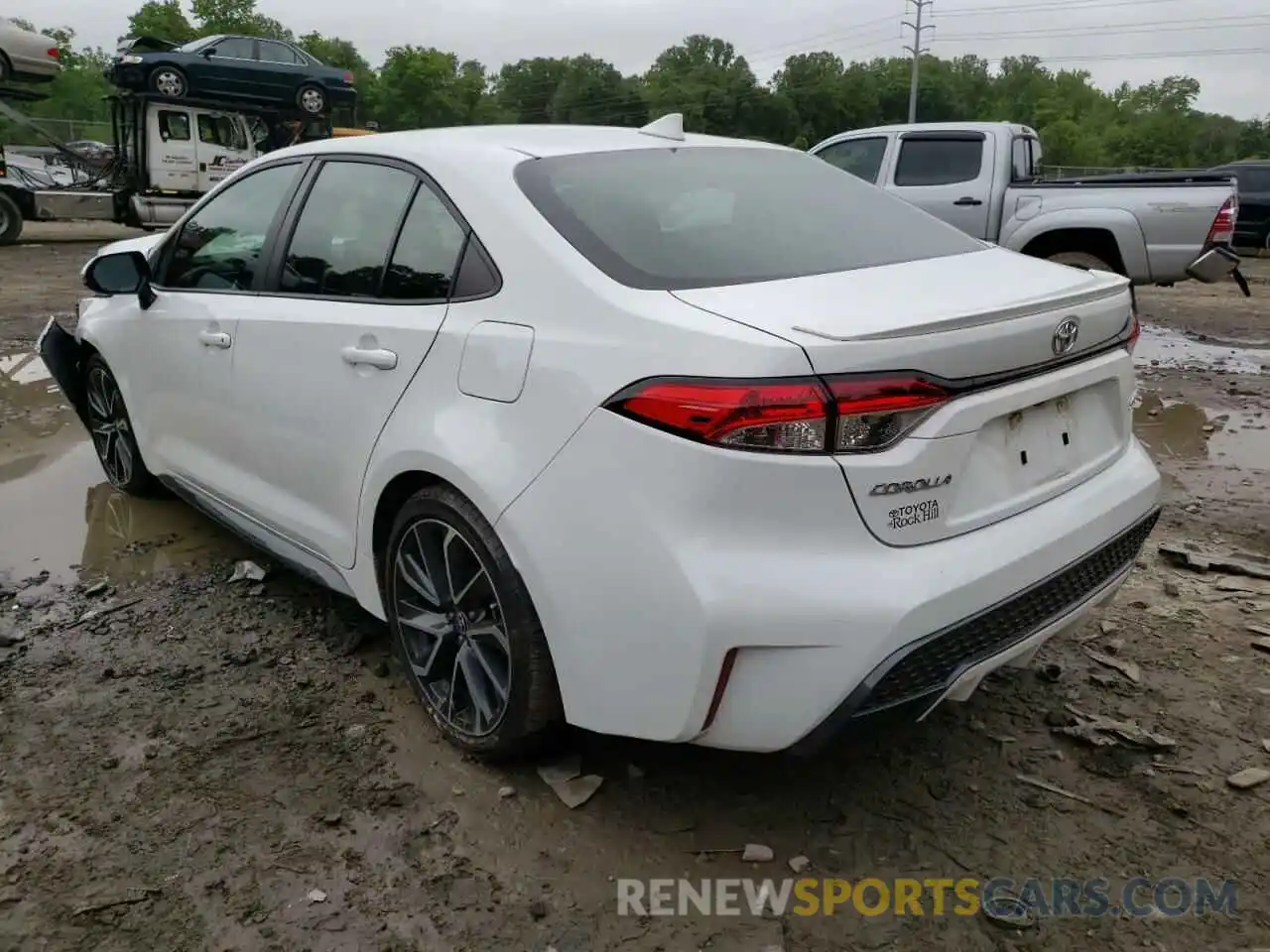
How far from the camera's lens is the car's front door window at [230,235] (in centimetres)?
350

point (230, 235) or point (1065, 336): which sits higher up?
point (230, 235)

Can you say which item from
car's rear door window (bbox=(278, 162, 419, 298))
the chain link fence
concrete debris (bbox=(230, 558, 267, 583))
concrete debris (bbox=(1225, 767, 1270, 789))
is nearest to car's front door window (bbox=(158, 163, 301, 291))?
car's rear door window (bbox=(278, 162, 419, 298))

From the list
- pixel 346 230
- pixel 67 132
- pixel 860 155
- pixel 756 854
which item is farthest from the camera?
pixel 67 132

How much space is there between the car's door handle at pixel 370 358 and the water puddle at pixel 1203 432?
14.8 feet

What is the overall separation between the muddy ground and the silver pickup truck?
234 inches

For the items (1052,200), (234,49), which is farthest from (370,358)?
(234,49)

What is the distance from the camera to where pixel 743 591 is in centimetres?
203

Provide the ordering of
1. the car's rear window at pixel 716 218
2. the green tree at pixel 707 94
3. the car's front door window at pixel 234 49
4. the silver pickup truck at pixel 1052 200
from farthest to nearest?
1. the green tree at pixel 707 94
2. the car's front door window at pixel 234 49
3. the silver pickup truck at pixel 1052 200
4. the car's rear window at pixel 716 218

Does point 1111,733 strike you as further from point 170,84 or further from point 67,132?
point 67,132

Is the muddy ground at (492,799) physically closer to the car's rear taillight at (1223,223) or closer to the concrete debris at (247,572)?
the concrete debris at (247,572)

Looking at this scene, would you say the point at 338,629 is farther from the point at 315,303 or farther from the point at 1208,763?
the point at 1208,763

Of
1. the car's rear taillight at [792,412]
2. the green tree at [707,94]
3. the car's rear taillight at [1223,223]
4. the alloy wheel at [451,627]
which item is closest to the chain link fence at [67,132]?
the car's rear taillight at [1223,223]

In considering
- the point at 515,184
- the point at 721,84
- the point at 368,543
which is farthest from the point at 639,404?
the point at 721,84

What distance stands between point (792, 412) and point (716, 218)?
3.09 feet
